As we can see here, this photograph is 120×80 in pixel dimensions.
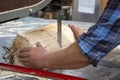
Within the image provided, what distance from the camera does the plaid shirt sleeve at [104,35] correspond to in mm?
783

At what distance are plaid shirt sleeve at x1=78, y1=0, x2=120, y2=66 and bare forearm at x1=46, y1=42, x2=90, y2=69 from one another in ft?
0.10

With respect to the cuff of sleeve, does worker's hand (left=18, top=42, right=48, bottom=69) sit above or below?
below

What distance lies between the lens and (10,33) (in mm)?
1530

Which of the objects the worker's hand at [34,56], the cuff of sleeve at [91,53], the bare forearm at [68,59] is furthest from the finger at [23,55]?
the cuff of sleeve at [91,53]

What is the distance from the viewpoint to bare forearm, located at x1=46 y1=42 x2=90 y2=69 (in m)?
0.87

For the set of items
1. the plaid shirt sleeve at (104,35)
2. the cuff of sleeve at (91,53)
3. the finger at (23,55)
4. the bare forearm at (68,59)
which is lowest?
the finger at (23,55)

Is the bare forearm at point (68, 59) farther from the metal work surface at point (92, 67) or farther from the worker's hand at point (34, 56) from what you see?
the metal work surface at point (92, 67)

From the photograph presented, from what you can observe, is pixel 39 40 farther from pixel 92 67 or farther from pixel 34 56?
pixel 92 67

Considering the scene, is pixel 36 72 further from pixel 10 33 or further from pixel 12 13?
pixel 10 33

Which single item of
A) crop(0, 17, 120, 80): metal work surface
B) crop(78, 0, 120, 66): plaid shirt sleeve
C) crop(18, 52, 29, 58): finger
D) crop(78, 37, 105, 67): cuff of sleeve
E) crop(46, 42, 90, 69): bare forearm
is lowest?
crop(0, 17, 120, 80): metal work surface

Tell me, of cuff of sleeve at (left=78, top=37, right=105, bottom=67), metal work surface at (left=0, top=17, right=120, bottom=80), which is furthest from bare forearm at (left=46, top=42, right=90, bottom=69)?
metal work surface at (left=0, top=17, right=120, bottom=80)

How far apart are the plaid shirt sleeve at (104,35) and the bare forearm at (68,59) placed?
31 millimetres

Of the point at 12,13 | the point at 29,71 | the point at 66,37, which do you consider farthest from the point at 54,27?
the point at 29,71

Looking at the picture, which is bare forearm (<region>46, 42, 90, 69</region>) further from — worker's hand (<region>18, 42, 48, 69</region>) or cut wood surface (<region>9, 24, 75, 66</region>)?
cut wood surface (<region>9, 24, 75, 66</region>)
